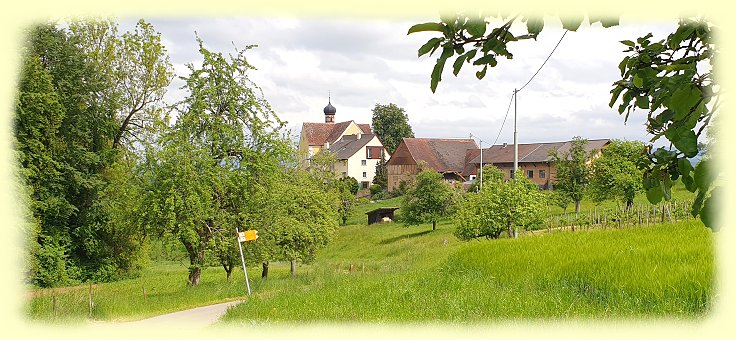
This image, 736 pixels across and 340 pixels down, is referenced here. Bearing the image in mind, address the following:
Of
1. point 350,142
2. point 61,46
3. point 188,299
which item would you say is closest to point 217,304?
point 188,299

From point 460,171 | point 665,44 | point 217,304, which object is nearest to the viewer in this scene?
point 665,44

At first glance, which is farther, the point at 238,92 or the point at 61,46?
the point at 61,46

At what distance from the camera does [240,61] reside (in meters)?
18.5

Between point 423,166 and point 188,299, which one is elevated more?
point 423,166

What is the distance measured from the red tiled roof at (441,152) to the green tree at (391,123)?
11215 mm

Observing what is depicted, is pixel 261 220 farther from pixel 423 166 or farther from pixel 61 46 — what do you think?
pixel 423 166

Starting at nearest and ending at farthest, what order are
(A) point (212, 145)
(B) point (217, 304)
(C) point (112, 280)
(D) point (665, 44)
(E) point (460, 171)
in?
(D) point (665, 44) < (B) point (217, 304) < (A) point (212, 145) < (C) point (112, 280) < (E) point (460, 171)

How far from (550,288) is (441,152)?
2441 inches

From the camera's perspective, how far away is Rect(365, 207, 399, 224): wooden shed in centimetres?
4956

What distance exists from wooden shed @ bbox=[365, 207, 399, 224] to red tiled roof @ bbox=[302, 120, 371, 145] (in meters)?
33.1

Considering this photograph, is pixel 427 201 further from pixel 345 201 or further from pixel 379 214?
pixel 345 201

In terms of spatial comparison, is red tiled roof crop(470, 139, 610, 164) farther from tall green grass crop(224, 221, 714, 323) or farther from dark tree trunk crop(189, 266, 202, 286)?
tall green grass crop(224, 221, 714, 323)

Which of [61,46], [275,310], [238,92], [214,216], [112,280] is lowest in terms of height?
[112,280]

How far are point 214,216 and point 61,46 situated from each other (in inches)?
474
